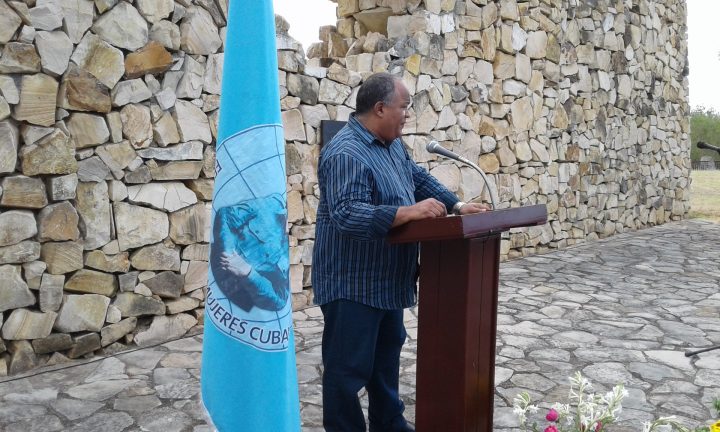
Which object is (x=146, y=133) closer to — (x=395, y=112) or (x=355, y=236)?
(x=395, y=112)

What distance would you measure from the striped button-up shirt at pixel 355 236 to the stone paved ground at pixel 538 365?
1003 mm

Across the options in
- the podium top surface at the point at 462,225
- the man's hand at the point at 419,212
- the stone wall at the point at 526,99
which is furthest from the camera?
the stone wall at the point at 526,99

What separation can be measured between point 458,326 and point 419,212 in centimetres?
45

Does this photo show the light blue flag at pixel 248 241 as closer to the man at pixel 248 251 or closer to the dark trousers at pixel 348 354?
the man at pixel 248 251

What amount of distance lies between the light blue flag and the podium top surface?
420mm

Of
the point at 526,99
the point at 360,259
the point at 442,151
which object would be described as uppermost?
the point at 526,99

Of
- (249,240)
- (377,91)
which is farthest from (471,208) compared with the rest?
(249,240)

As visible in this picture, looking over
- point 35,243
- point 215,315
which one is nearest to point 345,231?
point 215,315

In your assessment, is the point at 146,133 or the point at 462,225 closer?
the point at 462,225

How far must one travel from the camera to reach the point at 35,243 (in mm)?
3912

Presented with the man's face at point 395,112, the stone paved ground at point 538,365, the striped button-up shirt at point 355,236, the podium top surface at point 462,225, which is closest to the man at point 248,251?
the striped button-up shirt at point 355,236

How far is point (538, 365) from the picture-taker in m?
4.20

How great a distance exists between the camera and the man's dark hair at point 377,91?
250 cm

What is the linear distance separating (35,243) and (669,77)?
10.5 meters
